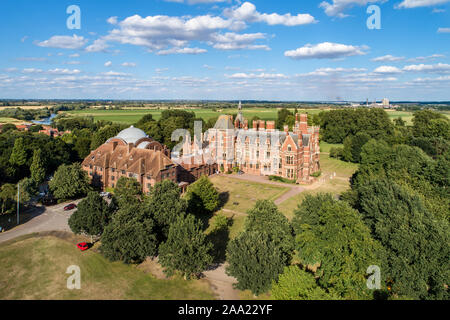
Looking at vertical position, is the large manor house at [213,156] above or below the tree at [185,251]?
above

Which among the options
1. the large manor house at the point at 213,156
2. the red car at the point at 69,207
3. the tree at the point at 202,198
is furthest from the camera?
the large manor house at the point at 213,156

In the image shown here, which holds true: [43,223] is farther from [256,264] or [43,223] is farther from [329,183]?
[329,183]

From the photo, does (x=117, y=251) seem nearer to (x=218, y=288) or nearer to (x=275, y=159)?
(x=218, y=288)

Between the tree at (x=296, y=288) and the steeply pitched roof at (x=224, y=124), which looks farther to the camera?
the steeply pitched roof at (x=224, y=124)

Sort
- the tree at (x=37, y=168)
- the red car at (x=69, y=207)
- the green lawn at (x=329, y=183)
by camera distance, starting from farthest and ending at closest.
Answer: the tree at (x=37, y=168) → the green lawn at (x=329, y=183) → the red car at (x=69, y=207)

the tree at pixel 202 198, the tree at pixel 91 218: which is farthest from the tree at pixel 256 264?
the tree at pixel 202 198

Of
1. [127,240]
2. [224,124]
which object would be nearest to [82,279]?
[127,240]

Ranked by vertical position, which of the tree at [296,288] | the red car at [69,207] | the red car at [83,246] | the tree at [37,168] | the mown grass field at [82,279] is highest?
the tree at [37,168]

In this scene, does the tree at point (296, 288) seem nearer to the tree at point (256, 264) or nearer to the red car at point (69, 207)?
the tree at point (256, 264)
